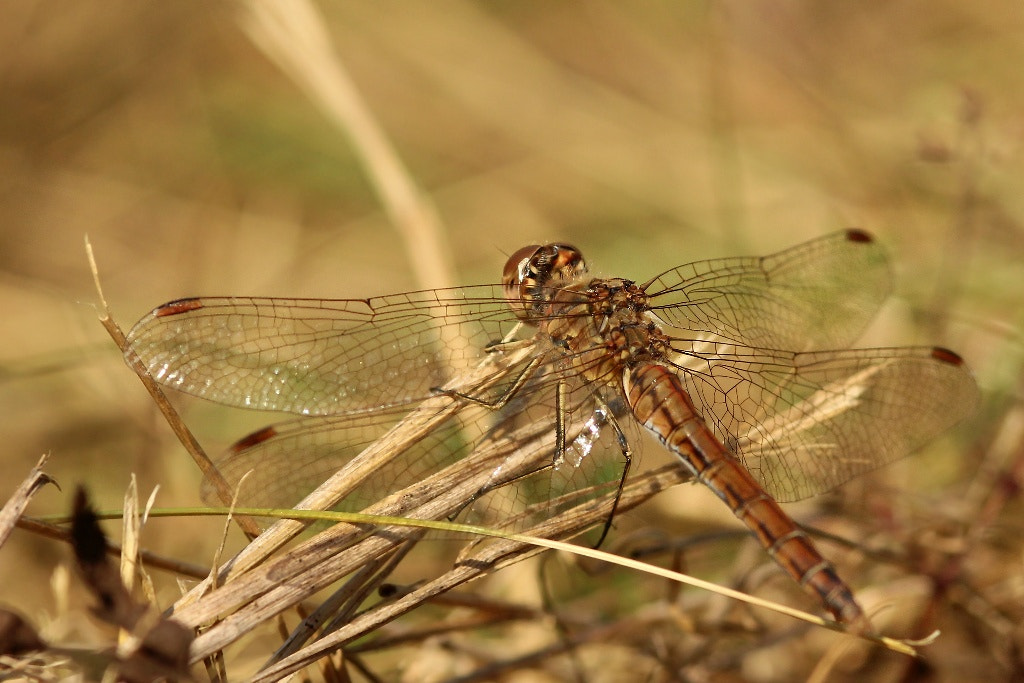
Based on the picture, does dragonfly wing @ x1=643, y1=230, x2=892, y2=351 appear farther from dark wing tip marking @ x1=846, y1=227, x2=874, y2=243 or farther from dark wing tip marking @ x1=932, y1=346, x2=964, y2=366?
dark wing tip marking @ x1=932, y1=346, x2=964, y2=366

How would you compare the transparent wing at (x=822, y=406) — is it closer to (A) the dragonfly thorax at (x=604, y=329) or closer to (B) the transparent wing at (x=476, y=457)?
(A) the dragonfly thorax at (x=604, y=329)

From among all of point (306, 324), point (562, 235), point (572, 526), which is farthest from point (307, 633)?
point (562, 235)

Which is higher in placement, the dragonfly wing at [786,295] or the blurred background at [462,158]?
the blurred background at [462,158]

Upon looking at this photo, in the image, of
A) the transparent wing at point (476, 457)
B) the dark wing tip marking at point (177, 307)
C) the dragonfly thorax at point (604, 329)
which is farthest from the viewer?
the dragonfly thorax at point (604, 329)

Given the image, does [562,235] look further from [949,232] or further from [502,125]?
[949,232]

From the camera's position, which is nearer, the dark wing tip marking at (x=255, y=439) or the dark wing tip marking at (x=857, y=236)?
the dark wing tip marking at (x=255, y=439)

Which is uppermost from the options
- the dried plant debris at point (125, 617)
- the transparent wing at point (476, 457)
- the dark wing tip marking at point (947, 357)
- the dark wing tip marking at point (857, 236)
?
the dark wing tip marking at point (857, 236)

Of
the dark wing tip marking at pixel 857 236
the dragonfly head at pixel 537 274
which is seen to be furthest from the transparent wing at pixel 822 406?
the dark wing tip marking at pixel 857 236

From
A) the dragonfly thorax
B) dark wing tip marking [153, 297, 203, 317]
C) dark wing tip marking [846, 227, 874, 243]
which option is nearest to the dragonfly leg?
the dragonfly thorax
